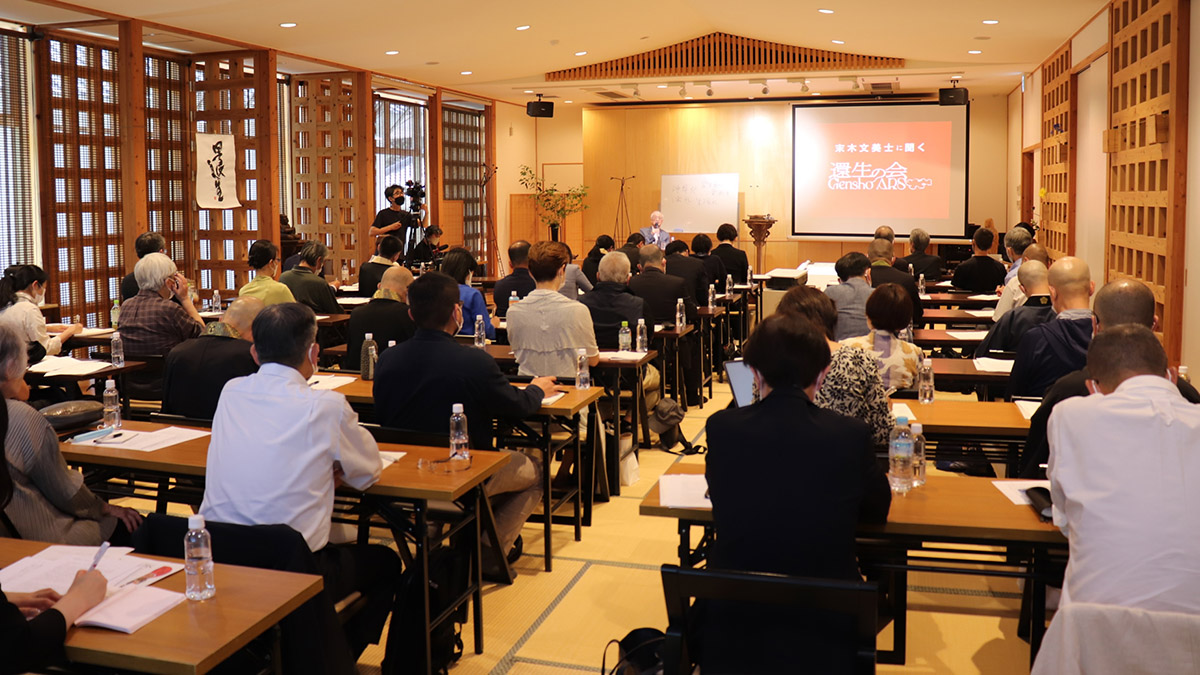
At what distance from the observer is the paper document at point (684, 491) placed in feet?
9.48

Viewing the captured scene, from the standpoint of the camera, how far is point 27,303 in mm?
5973

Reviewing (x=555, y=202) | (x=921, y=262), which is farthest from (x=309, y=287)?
(x=555, y=202)

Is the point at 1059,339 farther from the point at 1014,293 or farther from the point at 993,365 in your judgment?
the point at 1014,293

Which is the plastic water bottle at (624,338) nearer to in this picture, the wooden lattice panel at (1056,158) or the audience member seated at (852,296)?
the audience member seated at (852,296)

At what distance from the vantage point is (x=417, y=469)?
326 cm

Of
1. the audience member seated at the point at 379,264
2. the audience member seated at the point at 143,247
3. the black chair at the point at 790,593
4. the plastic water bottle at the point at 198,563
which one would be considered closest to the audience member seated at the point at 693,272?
the audience member seated at the point at 379,264

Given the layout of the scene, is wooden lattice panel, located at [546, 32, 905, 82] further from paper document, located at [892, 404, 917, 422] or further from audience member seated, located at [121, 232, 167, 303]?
paper document, located at [892, 404, 917, 422]

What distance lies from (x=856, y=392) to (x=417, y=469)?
1417mm

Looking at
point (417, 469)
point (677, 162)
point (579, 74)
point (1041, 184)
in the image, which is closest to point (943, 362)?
point (417, 469)

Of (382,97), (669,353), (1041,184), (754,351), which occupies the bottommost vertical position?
(669,353)

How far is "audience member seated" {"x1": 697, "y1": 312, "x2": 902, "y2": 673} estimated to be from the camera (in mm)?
Answer: 2295

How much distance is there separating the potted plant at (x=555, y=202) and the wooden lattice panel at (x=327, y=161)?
5285 mm

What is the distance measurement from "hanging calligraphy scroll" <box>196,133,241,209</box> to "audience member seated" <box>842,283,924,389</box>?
823cm

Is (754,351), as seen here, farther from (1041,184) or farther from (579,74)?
(579,74)
